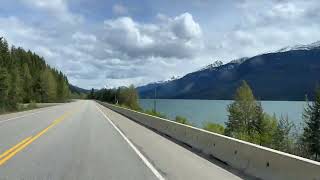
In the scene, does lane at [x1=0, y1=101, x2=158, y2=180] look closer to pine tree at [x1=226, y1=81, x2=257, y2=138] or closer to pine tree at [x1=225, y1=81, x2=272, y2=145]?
pine tree at [x1=225, y1=81, x2=272, y2=145]

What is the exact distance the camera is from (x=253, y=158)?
35.0ft

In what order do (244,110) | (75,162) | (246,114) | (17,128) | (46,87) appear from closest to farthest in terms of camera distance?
1. (75,162)
2. (17,128)
3. (246,114)
4. (244,110)
5. (46,87)

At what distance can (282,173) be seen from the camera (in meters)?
8.88

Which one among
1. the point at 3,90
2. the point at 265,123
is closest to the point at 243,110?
the point at 265,123

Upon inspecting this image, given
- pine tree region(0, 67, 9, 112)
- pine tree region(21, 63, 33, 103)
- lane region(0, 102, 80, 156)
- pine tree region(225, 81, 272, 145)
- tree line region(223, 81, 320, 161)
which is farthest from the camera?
pine tree region(21, 63, 33, 103)

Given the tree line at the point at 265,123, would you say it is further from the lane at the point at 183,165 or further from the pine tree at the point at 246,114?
the lane at the point at 183,165

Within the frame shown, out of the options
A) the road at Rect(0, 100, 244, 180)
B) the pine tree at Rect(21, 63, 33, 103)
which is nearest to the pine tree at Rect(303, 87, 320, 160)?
the road at Rect(0, 100, 244, 180)

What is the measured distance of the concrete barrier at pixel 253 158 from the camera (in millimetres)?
8145

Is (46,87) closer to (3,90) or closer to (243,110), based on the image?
(243,110)

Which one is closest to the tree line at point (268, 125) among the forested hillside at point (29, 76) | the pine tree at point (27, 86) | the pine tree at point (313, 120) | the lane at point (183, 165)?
the pine tree at point (313, 120)

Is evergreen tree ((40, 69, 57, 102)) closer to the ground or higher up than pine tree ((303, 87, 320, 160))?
higher up

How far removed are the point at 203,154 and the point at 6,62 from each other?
9494 cm

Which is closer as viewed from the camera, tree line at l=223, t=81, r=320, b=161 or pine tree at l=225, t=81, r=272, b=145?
tree line at l=223, t=81, r=320, b=161

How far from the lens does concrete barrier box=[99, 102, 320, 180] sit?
26.7 feet
